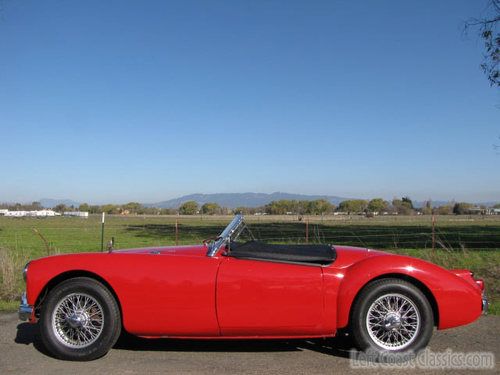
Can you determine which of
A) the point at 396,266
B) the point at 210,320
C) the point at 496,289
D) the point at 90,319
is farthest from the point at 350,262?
the point at 496,289

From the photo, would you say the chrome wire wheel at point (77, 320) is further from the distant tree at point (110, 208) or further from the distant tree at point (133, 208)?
the distant tree at point (110, 208)

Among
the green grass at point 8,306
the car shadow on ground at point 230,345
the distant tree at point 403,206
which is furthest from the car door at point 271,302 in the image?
the distant tree at point 403,206

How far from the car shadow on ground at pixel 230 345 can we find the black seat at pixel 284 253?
85 centimetres

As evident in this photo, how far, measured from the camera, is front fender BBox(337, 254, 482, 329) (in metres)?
3.84

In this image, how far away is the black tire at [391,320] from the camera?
383 centimetres

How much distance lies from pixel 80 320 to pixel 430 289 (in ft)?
9.64

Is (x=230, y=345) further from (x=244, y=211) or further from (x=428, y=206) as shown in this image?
(x=428, y=206)

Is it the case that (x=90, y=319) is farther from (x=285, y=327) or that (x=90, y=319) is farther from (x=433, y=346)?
(x=433, y=346)

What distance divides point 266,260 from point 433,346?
177cm

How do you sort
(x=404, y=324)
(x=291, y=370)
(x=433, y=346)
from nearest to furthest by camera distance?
(x=291, y=370) < (x=404, y=324) < (x=433, y=346)

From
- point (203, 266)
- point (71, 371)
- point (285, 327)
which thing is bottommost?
point (71, 371)

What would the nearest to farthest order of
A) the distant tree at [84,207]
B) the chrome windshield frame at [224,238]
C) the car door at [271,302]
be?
the car door at [271,302] < the chrome windshield frame at [224,238] < the distant tree at [84,207]

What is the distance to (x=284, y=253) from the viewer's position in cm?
405

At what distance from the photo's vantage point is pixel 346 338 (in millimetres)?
4531
